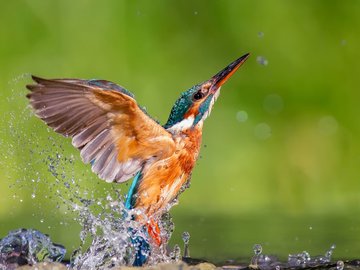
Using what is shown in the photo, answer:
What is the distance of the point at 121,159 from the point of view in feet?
16.3

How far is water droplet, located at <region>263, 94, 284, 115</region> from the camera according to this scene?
22.9 ft

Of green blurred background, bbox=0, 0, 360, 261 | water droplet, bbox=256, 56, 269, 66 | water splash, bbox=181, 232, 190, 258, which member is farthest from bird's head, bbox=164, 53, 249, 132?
water droplet, bbox=256, 56, 269, 66

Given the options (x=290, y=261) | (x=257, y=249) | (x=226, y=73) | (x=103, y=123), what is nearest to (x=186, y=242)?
(x=257, y=249)

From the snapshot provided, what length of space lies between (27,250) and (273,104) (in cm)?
230

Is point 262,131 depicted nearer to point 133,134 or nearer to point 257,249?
point 257,249

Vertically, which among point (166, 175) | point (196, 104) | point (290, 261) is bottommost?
point (290, 261)

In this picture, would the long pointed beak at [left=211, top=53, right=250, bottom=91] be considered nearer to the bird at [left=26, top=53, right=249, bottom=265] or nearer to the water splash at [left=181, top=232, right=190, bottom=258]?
the bird at [left=26, top=53, right=249, bottom=265]

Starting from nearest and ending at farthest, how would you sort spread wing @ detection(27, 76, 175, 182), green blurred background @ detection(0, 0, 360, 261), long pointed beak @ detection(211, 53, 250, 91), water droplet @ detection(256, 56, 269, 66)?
spread wing @ detection(27, 76, 175, 182) < long pointed beak @ detection(211, 53, 250, 91) < green blurred background @ detection(0, 0, 360, 261) < water droplet @ detection(256, 56, 269, 66)

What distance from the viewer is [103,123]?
4.84 m

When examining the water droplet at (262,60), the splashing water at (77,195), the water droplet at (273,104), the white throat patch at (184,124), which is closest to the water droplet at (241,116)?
the water droplet at (273,104)

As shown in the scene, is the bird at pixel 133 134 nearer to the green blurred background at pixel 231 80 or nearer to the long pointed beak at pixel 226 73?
the long pointed beak at pixel 226 73

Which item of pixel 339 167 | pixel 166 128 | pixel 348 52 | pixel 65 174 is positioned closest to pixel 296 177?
pixel 339 167

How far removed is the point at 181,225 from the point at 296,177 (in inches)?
31.1

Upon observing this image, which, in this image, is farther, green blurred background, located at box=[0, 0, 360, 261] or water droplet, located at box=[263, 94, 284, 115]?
water droplet, located at box=[263, 94, 284, 115]
